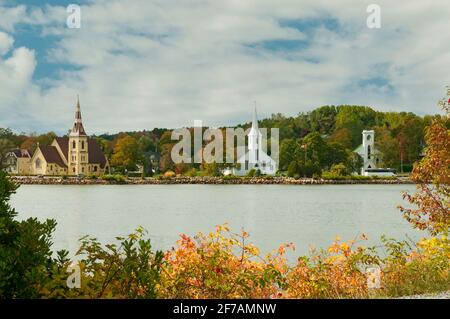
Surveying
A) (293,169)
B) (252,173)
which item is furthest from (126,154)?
(293,169)

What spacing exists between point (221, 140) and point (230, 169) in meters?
9.50

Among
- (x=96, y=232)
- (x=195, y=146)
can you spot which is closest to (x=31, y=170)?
(x=195, y=146)

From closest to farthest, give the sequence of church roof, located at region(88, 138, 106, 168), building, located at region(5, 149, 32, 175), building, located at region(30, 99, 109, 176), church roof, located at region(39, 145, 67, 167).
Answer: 1. church roof, located at region(88, 138, 106, 168)
2. building, located at region(30, 99, 109, 176)
3. church roof, located at region(39, 145, 67, 167)
4. building, located at region(5, 149, 32, 175)

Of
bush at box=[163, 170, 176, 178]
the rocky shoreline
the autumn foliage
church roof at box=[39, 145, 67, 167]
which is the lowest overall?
the rocky shoreline

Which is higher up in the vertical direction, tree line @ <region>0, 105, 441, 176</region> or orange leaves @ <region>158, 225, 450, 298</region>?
tree line @ <region>0, 105, 441, 176</region>

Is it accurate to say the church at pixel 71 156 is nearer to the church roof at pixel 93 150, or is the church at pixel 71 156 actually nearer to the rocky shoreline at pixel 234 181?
the church roof at pixel 93 150

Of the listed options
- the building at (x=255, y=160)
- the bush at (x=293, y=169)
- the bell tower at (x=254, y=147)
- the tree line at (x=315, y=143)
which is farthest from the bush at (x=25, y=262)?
the bell tower at (x=254, y=147)

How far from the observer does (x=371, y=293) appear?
8.55 meters

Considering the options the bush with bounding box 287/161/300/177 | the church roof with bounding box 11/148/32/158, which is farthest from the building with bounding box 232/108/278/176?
the church roof with bounding box 11/148/32/158

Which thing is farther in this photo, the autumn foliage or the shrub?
the autumn foliage

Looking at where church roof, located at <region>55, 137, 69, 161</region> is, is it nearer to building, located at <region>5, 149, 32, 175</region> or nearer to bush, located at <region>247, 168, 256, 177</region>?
building, located at <region>5, 149, 32, 175</region>

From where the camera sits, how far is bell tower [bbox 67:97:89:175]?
4419 inches
